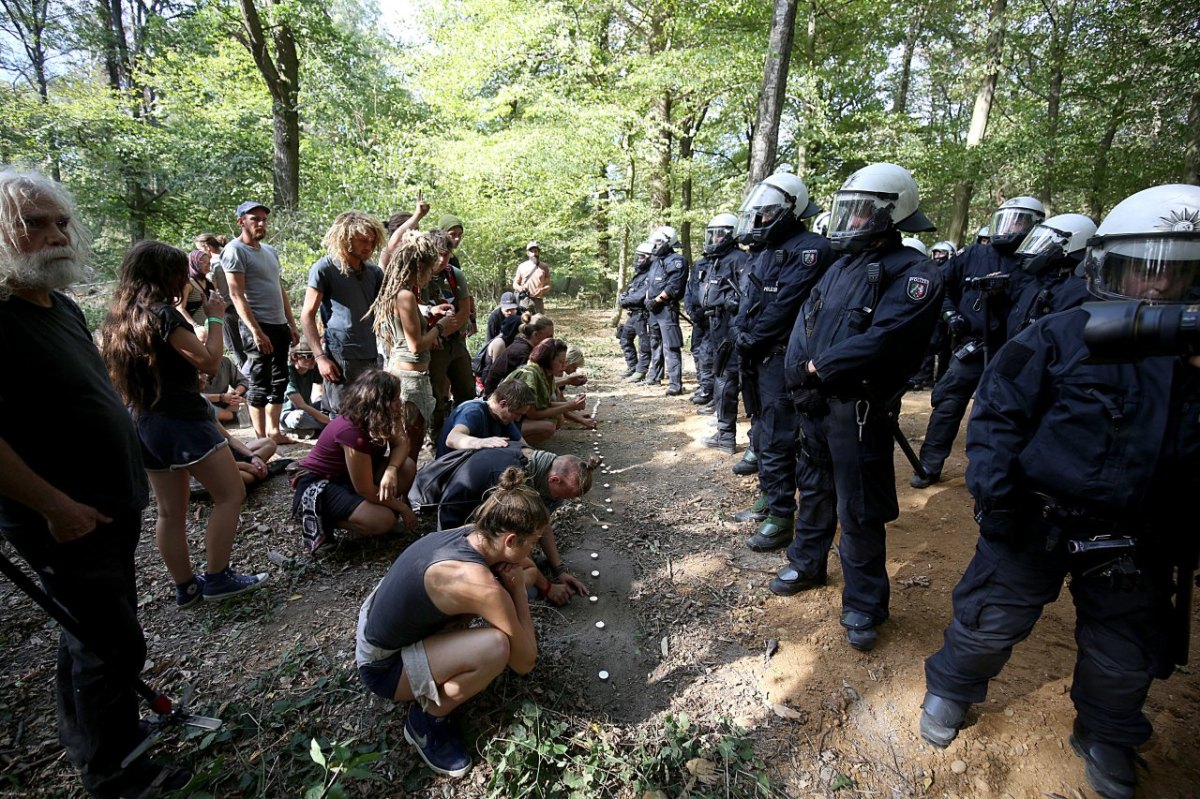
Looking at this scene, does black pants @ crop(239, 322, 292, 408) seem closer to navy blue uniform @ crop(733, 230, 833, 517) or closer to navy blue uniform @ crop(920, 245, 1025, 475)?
navy blue uniform @ crop(733, 230, 833, 517)

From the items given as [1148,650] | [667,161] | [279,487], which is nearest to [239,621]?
[279,487]

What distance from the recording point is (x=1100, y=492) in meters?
1.84

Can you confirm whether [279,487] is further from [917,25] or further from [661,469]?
[917,25]

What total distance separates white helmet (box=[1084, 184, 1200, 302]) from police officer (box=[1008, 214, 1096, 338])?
8.98ft

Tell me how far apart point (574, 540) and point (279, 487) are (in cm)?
250

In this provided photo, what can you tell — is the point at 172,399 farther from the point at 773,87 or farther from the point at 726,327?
the point at 773,87

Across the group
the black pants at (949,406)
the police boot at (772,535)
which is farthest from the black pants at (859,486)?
the black pants at (949,406)

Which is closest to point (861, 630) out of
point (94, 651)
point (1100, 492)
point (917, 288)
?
point (1100, 492)

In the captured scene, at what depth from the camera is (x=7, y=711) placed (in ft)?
7.80

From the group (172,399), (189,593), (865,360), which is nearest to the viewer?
(865,360)

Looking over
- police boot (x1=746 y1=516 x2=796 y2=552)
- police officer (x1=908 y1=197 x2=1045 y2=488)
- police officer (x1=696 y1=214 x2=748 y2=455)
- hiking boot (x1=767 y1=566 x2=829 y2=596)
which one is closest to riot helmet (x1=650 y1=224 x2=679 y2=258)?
police officer (x1=696 y1=214 x2=748 y2=455)

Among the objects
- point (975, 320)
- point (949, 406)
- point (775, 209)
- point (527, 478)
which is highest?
point (775, 209)

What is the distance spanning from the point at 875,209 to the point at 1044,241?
108 inches

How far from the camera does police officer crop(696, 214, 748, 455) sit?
18.0ft
